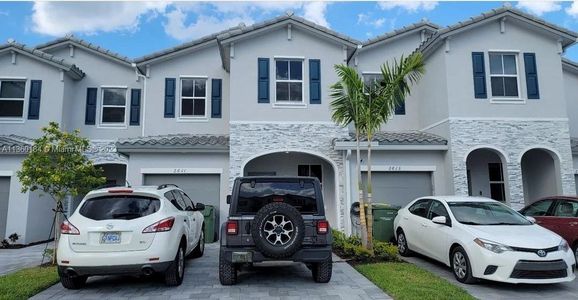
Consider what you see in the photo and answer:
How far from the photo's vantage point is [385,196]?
12.5 meters

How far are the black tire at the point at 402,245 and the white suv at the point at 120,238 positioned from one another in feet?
17.6

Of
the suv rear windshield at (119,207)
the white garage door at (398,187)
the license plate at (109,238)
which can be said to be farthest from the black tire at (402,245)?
the license plate at (109,238)

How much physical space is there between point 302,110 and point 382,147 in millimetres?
2794

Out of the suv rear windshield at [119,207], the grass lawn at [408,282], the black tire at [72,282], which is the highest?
the suv rear windshield at [119,207]

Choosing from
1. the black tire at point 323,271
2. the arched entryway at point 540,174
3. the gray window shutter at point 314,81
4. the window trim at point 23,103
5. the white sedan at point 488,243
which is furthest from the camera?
the window trim at point 23,103

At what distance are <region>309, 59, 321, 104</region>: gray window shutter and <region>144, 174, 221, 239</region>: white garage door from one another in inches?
160

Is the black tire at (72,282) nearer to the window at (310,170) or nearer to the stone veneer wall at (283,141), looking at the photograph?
the stone veneer wall at (283,141)

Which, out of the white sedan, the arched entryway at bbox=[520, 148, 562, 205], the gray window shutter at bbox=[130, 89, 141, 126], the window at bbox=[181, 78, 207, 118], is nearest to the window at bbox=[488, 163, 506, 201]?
the arched entryway at bbox=[520, 148, 562, 205]

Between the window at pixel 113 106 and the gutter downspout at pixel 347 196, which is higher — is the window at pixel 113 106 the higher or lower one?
the higher one

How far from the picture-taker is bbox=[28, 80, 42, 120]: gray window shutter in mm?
13664

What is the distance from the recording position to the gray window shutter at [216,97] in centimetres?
1425

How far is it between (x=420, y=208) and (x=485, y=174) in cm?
618

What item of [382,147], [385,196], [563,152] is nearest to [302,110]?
[382,147]

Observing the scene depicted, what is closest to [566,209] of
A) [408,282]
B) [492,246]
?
[492,246]
